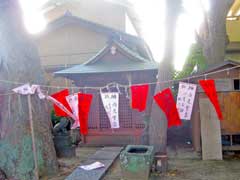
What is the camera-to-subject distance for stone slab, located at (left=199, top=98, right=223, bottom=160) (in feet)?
23.9

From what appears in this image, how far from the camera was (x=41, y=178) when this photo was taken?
6.23m

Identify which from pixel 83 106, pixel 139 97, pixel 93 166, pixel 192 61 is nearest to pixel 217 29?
pixel 192 61

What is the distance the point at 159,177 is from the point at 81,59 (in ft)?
27.6

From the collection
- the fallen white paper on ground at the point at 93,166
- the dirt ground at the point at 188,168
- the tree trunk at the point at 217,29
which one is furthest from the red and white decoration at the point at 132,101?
the tree trunk at the point at 217,29

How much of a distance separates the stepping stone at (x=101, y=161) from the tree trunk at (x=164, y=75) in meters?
1.27

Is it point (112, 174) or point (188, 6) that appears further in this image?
point (188, 6)

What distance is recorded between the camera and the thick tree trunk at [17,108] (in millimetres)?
6113

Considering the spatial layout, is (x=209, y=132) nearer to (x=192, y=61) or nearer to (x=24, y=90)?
(x=24, y=90)

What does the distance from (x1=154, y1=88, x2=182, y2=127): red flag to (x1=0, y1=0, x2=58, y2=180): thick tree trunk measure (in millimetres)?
2922

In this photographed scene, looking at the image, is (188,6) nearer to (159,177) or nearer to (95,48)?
(95,48)

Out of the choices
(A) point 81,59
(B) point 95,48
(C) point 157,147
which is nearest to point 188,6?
(B) point 95,48

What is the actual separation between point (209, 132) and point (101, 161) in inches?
119

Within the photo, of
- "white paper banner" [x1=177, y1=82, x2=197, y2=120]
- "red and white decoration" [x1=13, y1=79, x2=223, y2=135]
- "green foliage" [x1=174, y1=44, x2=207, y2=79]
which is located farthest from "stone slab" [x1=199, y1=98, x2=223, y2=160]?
"green foliage" [x1=174, y1=44, x2=207, y2=79]

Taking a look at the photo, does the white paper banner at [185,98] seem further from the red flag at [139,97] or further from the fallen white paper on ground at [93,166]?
the fallen white paper on ground at [93,166]
